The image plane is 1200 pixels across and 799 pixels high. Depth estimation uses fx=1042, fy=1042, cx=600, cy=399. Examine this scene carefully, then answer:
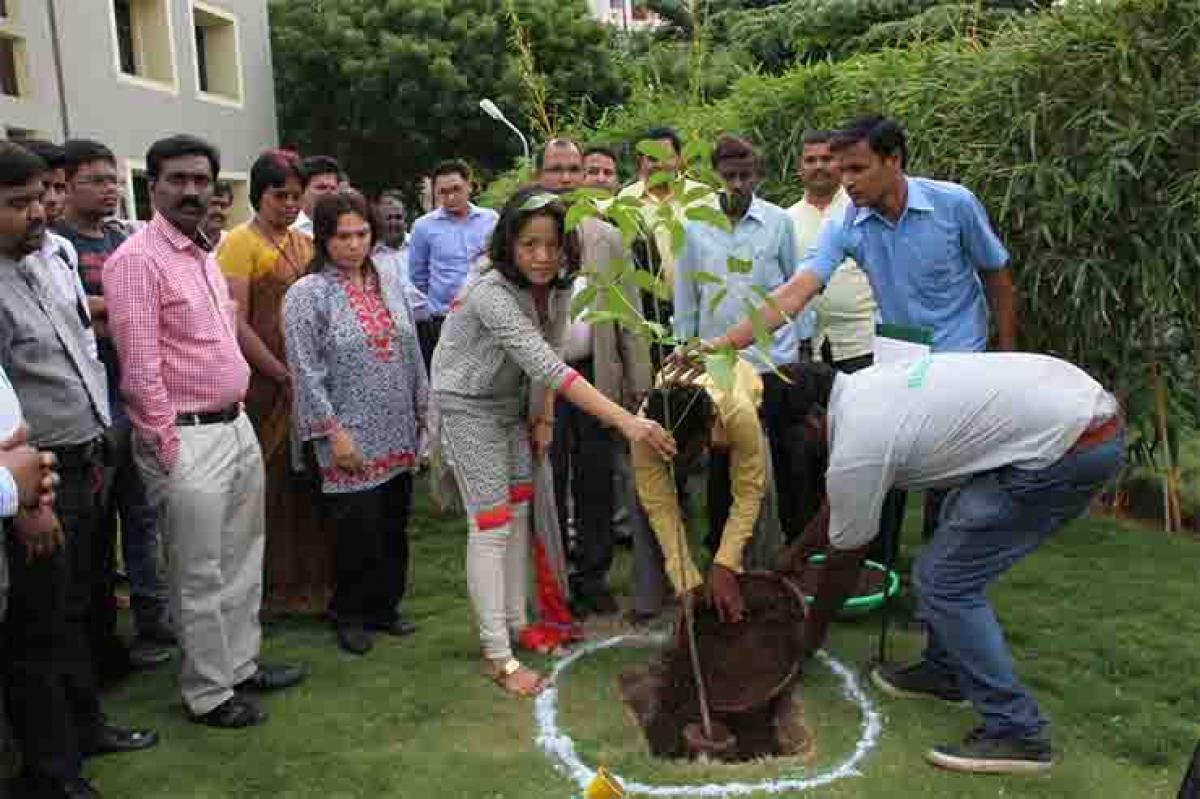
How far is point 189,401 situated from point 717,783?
197cm

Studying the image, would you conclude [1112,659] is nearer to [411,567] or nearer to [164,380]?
[411,567]

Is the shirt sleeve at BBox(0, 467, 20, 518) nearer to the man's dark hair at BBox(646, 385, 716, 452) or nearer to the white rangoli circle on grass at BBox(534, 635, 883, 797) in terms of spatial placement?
the white rangoli circle on grass at BBox(534, 635, 883, 797)

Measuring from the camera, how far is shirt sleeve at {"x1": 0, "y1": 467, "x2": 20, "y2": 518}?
2.25 meters

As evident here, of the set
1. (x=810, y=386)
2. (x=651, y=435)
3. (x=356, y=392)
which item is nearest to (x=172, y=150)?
(x=356, y=392)

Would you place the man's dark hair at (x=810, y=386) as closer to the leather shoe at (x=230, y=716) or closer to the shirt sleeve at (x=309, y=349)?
the shirt sleeve at (x=309, y=349)

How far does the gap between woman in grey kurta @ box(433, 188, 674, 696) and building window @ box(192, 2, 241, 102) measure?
1638 cm

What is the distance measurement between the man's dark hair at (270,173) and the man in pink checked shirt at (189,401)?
607mm

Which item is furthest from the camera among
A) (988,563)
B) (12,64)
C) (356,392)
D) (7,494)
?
(12,64)

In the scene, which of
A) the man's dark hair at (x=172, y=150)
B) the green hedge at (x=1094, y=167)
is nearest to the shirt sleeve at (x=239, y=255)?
the man's dark hair at (x=172, y=150)

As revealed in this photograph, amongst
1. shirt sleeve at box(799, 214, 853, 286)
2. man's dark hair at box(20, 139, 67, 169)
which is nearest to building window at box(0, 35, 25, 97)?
man's dark hair at box(20, 139, 67, 169)

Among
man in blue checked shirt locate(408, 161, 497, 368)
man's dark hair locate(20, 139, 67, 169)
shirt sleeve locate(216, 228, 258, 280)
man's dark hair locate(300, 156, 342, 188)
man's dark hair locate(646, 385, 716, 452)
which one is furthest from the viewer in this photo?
Result: man in blue checked shirt locate(408, 161, 497, 368)

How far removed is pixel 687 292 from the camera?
4383mm

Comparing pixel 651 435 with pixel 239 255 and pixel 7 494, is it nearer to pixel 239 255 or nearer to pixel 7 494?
pixel 7 494

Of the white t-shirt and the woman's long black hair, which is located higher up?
the woman's long black hair
